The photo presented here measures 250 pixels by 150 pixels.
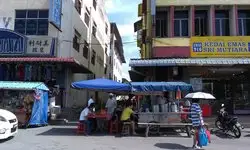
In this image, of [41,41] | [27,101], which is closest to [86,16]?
[41,41]

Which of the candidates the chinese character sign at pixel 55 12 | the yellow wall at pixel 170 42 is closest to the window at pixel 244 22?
the yellow wall at pixel 170 42

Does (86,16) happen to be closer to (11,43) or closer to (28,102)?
(11,43)

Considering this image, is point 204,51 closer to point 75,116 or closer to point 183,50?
point 183,50

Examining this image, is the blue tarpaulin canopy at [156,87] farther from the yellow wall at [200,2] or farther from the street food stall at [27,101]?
the yellow wall at [200,2]

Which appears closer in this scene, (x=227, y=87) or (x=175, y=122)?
(x=175, y=122)

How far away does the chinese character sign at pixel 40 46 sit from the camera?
79.6 ft

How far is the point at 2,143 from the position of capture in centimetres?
1327

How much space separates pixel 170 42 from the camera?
22656mm

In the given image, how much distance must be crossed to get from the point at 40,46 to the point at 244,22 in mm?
13274

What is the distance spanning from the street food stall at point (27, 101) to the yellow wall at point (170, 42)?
7.35m

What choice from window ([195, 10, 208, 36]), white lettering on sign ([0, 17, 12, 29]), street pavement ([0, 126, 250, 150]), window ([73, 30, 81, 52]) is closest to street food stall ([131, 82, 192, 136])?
street pavement ([0, 126, 250, 150])

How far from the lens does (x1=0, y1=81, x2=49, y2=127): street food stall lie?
750 inches

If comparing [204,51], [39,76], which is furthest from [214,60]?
[39,76]

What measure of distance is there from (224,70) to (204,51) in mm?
1693
